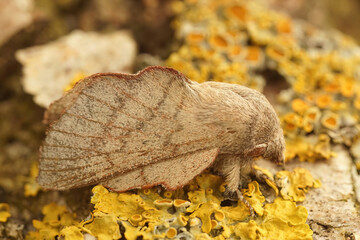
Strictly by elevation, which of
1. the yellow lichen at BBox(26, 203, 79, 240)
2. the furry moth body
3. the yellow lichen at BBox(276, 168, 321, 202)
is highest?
the furry moth body

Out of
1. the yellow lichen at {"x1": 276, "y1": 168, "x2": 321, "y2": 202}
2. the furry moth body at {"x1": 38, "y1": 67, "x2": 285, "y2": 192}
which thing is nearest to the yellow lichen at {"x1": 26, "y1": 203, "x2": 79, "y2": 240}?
the furry moth body at {"x1": 38, "y1": 67, "x2": 285, "y2": 192}

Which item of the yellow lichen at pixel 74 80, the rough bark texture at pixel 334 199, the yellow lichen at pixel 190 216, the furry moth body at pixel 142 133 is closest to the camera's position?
the yellow lichen at pixel 190 216

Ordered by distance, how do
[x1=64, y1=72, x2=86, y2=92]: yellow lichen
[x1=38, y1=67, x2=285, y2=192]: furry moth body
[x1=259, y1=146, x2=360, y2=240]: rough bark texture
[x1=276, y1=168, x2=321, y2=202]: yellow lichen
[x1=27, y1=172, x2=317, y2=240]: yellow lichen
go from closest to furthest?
1. [x1=27, y1=172, x2=317, y2=240]: yellow lichen
2. [x1=38, y1=67, x2=285, y2=192]: furry moth body
3. [x1=259, y1=146, x2=360, y2=240]: rough bark texture
4. [x1=276, y1=168, x2=321, y2=202]: yellow lichen
5. [x1=64, y1=72, x2=86, y2=92]: yellow lichen

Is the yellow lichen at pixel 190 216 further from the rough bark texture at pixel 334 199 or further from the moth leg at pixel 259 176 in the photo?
the rough bark texture at pixel 334 199

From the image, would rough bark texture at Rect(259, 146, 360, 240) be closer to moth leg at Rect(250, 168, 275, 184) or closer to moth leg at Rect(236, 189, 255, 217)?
moth leg at Rect(250, 168, 275, 184)

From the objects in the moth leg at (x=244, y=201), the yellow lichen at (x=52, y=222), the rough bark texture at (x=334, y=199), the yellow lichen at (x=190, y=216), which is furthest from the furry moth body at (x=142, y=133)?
the rough bark texture at (x=334, y=199)

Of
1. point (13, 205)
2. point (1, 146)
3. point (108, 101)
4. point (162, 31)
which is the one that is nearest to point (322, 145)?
point (108, 101)

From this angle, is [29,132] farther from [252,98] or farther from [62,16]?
[252,98]

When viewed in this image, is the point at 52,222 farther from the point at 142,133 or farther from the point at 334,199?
the point at 334,199

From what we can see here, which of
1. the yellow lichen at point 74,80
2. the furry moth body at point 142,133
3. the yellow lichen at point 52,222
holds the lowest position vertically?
the yellow lichen at point 52,222
